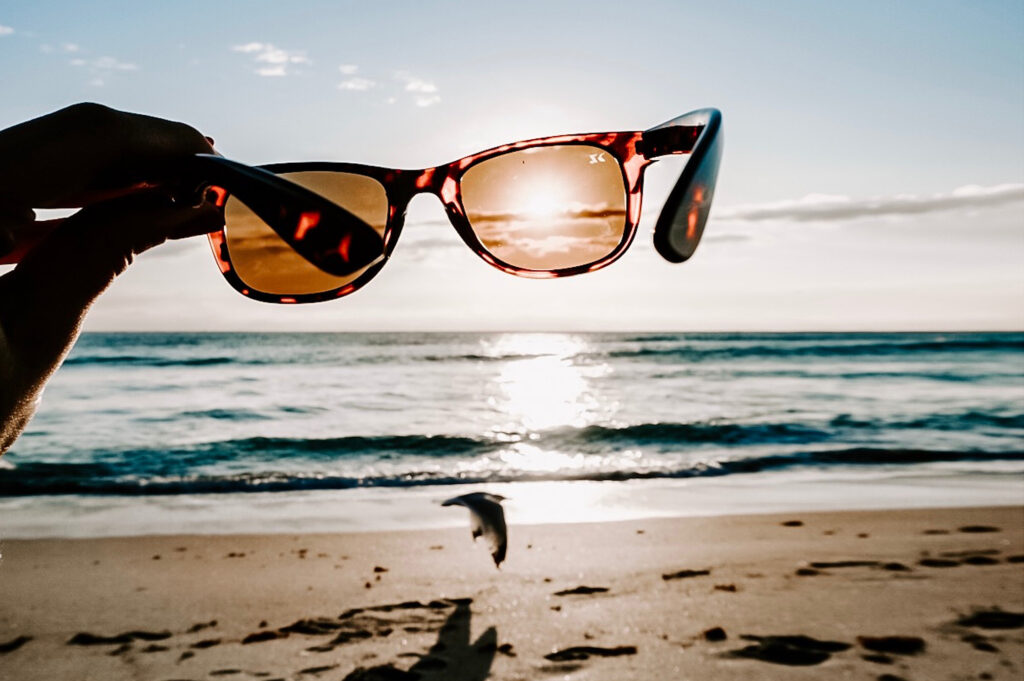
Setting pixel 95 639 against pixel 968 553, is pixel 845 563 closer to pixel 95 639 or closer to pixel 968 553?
pixel 968 553

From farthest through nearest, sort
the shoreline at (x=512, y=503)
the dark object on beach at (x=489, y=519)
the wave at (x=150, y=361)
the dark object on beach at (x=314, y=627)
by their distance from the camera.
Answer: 1. the wave at (x=150, y=361)
2. the shoreline at (x=512, y=503)
3. the dark object on beach at (x=489, y=519)
4. the dark object on beach at (x=314, y=627)

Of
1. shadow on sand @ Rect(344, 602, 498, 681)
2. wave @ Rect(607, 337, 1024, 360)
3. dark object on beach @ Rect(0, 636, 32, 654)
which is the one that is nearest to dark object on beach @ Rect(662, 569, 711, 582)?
shadow on sand @ Rect(344, 602, 498, 681)

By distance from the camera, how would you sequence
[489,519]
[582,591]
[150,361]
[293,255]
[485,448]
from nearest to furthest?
[293,255], [582,591], [489,519], [485,448], [150,361]

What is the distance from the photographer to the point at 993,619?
14.1 feet

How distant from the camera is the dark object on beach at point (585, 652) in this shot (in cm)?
393

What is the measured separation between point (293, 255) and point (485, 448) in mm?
10335

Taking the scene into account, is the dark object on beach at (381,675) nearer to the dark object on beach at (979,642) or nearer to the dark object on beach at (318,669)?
the dark object on beach at (318,669)

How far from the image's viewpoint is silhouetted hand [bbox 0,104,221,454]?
0.78 metres

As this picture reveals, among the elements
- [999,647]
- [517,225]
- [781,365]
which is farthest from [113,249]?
[781,365]

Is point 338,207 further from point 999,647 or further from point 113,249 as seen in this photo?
point 999,647

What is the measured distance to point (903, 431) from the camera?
13039mm

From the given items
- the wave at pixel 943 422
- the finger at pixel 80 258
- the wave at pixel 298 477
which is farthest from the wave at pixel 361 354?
the finger at pixel 80 258

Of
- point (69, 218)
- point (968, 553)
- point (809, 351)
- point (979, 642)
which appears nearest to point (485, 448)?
point (968, 553)

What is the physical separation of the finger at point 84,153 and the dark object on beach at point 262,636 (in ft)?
12.6
